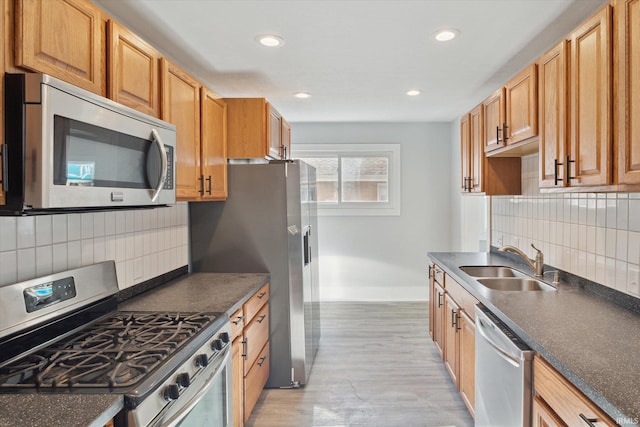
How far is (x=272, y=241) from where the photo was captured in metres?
2.89

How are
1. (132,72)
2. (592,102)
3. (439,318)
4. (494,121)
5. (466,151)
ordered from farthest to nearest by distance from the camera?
(466,151) → (439,318) → (494,121) → (132,72) → (592,102)

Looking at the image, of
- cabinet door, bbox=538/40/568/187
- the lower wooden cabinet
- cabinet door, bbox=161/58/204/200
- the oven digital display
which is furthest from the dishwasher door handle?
the oven digital display

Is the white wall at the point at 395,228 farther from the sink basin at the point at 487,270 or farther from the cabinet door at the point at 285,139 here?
the sink basin at the point at 487,270

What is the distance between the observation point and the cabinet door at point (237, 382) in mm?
2092

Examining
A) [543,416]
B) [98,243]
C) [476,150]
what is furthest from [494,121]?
[98,243]

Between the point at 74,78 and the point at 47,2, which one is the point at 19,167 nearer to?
the point at 74,78

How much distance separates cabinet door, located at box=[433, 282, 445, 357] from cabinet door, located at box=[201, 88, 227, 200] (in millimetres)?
1897

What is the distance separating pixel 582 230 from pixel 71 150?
8.45 ft

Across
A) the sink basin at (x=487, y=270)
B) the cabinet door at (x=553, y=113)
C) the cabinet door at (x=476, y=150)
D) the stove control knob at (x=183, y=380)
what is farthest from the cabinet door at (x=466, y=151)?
the stove control knob at (x=183, y=380)

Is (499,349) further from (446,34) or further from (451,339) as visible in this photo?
(446,34)

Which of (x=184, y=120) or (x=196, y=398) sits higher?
(x=184, y=120)

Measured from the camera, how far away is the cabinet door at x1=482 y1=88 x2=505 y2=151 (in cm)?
262

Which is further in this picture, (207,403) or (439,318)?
(439,318)

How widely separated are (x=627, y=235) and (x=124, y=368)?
2.28m
